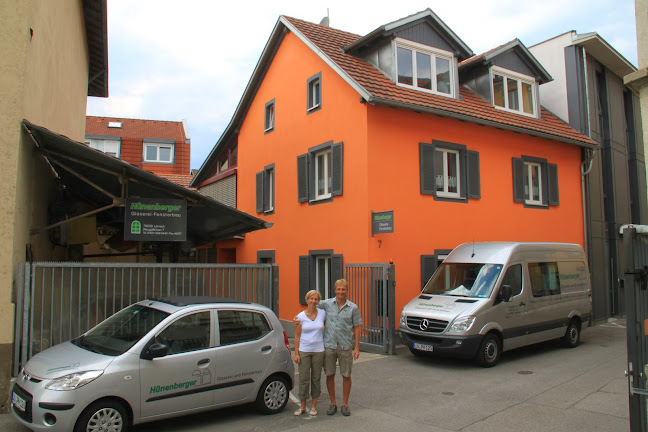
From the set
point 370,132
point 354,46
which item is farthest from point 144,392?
point 354,46

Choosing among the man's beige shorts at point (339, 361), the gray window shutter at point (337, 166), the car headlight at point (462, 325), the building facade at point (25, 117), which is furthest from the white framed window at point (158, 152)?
the man's beige shorts at point (339, 361)

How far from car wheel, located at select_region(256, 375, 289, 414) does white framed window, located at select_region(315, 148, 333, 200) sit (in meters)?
7.18

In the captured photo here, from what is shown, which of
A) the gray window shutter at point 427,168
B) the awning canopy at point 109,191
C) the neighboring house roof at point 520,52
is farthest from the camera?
the neighboring house roof at point 520,52

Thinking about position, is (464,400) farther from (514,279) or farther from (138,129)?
(138,129)

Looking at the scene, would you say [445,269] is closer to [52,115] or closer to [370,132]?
[370,132]

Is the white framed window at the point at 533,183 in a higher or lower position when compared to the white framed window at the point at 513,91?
lower

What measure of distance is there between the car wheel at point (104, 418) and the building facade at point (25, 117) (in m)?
2.06

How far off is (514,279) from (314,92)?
24.3ft

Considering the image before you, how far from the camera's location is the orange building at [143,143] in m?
38.8

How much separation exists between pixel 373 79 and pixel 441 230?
13.5ft

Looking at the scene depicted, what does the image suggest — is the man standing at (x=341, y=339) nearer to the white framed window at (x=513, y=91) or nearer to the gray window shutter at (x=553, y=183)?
the white framed window at (x=513, y=91)

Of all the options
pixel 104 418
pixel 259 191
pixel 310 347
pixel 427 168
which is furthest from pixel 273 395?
pixel 259 191

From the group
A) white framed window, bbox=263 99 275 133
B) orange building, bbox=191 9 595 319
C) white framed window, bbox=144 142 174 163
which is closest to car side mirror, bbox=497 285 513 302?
orange building, bbox=191 9 595 319

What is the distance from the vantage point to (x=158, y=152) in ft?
131
